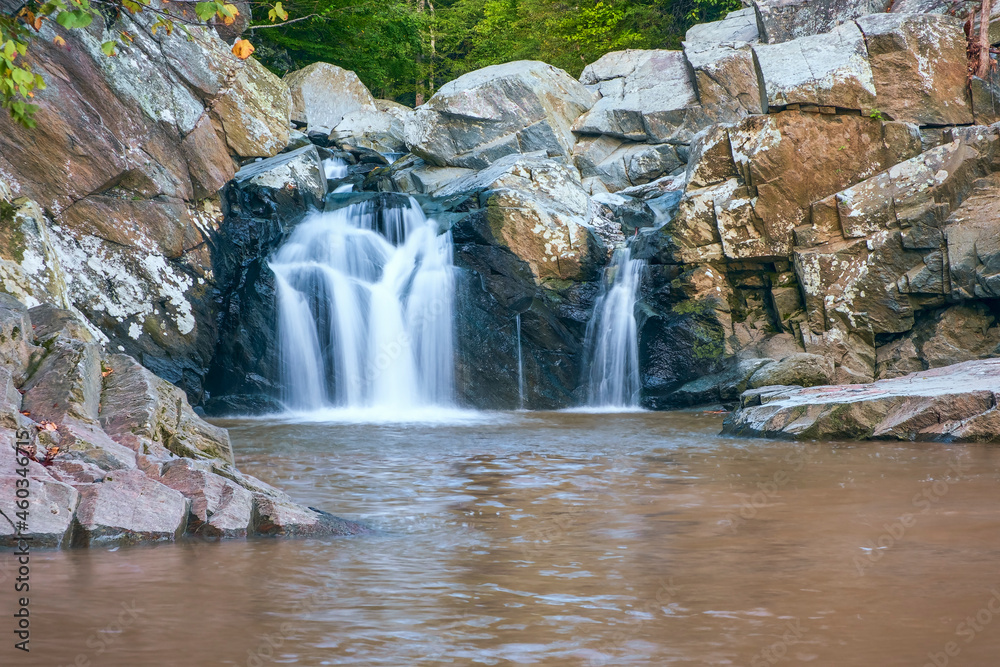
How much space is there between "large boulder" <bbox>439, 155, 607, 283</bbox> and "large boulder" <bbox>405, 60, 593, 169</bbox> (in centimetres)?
390

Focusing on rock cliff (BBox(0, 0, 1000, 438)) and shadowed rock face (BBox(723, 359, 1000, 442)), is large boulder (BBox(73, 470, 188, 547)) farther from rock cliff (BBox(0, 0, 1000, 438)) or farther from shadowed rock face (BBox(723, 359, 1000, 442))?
A: rock cliff (BBox(0, 0, 1000, 438))

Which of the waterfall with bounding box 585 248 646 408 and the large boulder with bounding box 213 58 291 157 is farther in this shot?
the large boulder with bounding box 213 58 291 157

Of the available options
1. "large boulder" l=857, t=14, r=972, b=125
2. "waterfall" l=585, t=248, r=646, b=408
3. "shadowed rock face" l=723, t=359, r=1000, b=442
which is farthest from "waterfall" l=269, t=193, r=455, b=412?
"large boulder" l=857, t=14, r=972, b=125

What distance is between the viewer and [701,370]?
49.4 feet

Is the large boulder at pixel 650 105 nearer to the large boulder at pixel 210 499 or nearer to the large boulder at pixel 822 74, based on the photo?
the large boulder at pixel 822 74

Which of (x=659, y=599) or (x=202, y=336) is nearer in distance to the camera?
(x=659, y=599)

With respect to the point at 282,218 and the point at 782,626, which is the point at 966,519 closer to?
the point at 782,626

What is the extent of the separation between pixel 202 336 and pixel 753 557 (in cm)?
1195

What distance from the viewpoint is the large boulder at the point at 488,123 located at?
20391 mm

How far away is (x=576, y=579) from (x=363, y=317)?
11382mm

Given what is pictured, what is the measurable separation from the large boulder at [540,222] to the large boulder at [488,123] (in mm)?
3903

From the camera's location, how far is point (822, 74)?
15.5 meters

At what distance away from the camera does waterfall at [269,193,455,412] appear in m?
14.8

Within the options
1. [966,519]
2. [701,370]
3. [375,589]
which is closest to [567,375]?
[701,370]
